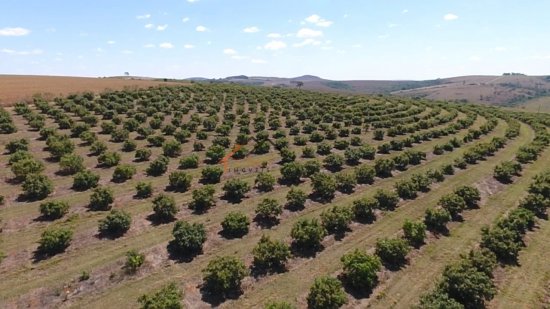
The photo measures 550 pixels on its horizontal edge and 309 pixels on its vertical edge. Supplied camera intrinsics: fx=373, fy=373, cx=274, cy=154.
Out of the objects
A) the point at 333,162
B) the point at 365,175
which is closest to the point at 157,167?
the point at 333,162

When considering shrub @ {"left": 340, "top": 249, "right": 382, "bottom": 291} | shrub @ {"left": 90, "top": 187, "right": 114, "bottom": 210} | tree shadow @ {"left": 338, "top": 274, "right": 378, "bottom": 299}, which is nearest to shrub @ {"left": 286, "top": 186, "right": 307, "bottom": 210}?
shrub @ {"left": 340, "top": 249, "right": 382, "bottom": 291}

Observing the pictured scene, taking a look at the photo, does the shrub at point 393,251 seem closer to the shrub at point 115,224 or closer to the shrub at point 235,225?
the shrub at point 235,225

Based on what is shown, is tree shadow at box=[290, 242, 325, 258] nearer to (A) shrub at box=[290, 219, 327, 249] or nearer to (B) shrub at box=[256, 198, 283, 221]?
(A) shrub at box=[290, 219, 327, 249]

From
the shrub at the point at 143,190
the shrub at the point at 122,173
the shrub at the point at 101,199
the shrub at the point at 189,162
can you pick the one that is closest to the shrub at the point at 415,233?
the shrub at the point at 143,190

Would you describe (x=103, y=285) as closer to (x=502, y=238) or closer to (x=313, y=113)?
(x=502, y=238)

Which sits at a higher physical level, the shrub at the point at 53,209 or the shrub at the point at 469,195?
the shrub at the point at 53,209

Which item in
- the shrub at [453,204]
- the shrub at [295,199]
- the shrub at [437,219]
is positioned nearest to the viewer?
the shrub at [437,219]
